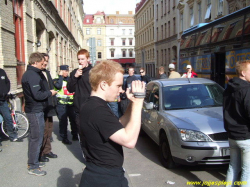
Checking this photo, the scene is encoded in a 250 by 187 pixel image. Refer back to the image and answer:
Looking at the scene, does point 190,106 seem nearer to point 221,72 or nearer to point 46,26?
point 221,72

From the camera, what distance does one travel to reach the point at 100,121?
76.1 inches

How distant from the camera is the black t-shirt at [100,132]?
193 centimetres

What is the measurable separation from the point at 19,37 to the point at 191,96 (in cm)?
745

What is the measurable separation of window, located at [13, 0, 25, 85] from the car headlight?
7.49 metres

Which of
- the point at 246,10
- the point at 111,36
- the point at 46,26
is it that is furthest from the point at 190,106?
the point at 111,36

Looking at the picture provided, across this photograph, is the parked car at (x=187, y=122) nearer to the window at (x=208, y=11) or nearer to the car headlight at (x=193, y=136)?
the car headlight at (x=193, y=136)

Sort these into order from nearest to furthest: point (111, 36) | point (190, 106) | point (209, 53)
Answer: point (190, 106) < point (209, 53) < point (111, 36)

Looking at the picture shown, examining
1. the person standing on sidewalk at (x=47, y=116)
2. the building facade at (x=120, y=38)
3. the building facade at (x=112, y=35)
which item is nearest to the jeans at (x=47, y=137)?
the person standing on sidewalk at (x=47, y=116)

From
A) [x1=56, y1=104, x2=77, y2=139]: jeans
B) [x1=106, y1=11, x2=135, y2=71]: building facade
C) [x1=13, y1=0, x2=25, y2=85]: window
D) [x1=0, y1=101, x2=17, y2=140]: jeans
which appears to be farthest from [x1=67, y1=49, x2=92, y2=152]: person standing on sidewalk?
[x1=106, y1=11, x2=135, y2=71]: building facade

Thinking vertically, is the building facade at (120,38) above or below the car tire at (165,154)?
above

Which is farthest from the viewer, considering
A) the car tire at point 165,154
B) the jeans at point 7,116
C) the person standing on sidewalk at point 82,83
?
the jeans at point 7,116

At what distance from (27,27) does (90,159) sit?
33.0ft

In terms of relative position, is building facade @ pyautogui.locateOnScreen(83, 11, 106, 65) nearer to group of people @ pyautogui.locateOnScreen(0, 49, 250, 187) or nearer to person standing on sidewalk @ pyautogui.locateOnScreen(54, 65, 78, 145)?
person standing on sidewalk @ pyautogui.locateOnScreen(54, 65, 78, 145)

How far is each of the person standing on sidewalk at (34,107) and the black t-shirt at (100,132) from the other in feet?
8.53
